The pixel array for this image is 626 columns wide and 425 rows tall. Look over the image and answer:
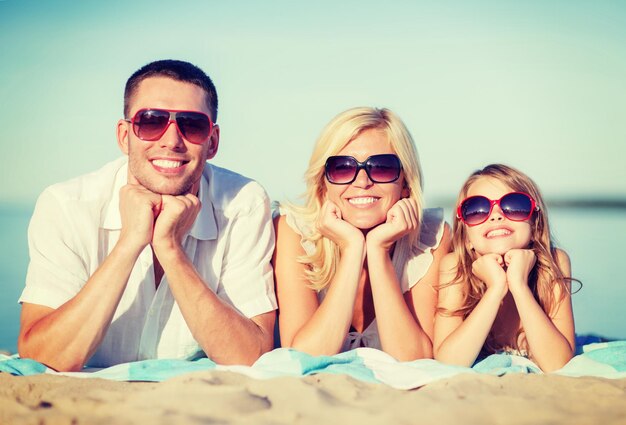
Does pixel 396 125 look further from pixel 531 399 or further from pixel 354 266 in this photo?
pixel 531 399

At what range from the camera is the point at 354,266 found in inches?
173

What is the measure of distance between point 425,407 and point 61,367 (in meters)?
1.96

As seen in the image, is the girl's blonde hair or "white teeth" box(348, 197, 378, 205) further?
"white teeth" box(348, 197, 378, 205)

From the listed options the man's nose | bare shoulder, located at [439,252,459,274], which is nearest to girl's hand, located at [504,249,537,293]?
bare shoulder, located at [439,252,459,274]

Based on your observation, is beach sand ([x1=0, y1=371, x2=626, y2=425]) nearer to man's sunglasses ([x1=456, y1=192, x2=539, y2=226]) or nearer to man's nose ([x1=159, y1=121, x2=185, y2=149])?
man's sunglasses ([x1=456, y1=192, x2=539, y2=226])

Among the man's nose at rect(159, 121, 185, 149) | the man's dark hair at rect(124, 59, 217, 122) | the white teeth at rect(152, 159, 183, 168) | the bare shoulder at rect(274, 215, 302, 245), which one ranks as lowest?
the bare shoulder at rect(274, 215, 302, 245)

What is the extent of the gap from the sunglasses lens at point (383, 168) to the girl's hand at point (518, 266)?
2.81ft

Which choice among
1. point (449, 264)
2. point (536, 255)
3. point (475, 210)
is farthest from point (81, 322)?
point (536, 255)

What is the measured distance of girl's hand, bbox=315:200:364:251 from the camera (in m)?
4.49

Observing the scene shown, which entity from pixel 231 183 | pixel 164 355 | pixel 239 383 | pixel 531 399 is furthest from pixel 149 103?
pixel 531 399

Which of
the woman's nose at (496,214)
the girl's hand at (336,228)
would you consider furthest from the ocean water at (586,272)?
the girl's hand at (336,228)

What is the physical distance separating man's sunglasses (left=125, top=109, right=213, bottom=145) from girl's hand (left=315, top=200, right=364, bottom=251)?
931 mm

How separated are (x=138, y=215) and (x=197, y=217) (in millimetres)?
537

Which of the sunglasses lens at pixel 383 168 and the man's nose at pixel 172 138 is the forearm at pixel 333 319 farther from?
the man's nose at pixel 172 138
